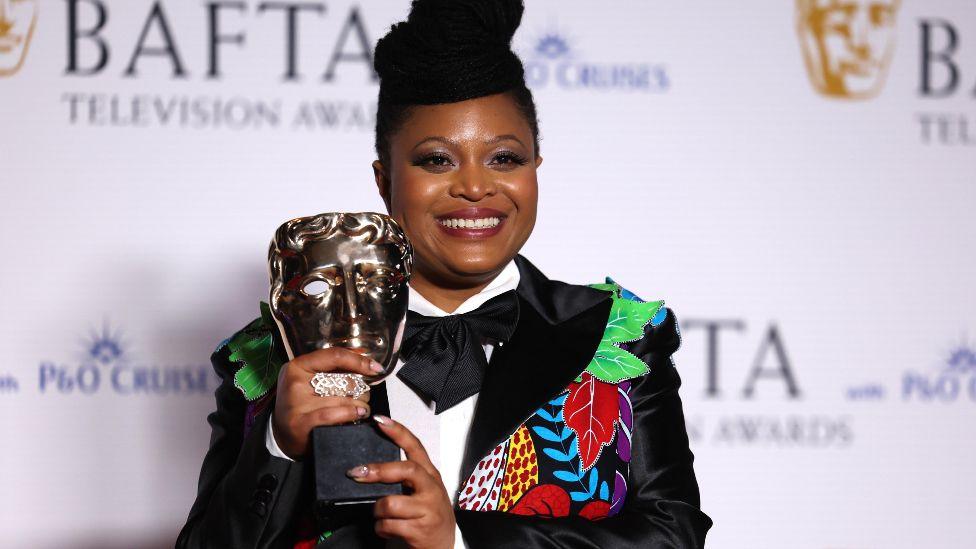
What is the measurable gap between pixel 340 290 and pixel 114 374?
139cm

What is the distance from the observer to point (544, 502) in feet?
4.72

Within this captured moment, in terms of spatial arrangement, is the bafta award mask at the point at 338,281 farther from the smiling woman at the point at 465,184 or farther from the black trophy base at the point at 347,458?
the smiling woman at the point at 465,184

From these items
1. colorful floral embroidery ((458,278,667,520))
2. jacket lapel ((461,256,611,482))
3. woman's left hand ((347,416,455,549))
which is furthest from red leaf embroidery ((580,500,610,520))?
woman's left hand ((347,416,455,549))

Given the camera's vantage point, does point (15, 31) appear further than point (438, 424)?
Yes

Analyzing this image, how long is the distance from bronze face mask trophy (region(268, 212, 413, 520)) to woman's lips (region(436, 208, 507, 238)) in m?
0.27

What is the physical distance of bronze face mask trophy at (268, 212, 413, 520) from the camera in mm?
1177

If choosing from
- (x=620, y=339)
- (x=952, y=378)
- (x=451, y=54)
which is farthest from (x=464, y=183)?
(x=952, y=378)

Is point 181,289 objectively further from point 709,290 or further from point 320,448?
point 320,448

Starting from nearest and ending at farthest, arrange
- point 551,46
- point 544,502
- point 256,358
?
point 544,502
point 256,358
point 551,46

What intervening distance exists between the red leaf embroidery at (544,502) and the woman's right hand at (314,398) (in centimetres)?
32

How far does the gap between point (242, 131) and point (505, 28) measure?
112 cm

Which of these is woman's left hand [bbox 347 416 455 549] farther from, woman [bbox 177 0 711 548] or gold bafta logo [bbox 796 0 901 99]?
gold bafta logo [bbox 796 0 901 99]

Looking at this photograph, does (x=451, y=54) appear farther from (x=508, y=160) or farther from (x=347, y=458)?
(x=347, y=458)

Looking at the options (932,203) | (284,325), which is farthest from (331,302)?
(932,203)
